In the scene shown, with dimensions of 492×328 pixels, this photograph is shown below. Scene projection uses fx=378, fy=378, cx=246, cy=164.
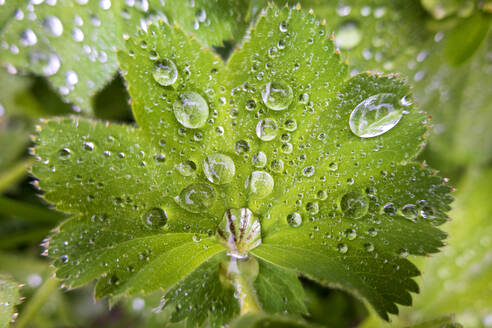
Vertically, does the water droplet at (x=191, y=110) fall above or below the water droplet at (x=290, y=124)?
above

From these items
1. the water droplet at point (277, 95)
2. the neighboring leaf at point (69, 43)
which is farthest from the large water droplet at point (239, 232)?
the neighboring leaf at point (69, 43)

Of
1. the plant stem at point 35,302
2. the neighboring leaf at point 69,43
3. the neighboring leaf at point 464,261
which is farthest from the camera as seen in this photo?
the neighboring leaf at point 464,261

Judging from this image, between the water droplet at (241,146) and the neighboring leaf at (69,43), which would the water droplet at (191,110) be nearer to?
the water droplet at (241,146)

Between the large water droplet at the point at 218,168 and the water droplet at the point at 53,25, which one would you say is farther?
the water droplet at the point at 53,25

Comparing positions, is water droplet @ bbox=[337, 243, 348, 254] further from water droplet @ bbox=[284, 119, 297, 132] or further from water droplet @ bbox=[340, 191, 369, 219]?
water droplet @ bbox=[284, 119, 297, 132]

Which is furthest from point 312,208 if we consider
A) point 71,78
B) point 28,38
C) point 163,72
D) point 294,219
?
point 28,38

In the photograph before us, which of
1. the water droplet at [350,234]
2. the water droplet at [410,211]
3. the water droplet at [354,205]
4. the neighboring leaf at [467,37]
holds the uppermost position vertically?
the neighboring leaf at [467,37]

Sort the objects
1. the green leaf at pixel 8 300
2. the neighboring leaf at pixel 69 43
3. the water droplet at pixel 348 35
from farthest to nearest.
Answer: the water droplet at pixel 348 35 → the neighboring leaf at pixel 69 43 → the green leaf at pixel 8 300

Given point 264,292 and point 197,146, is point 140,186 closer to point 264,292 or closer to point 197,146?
point 197,146
